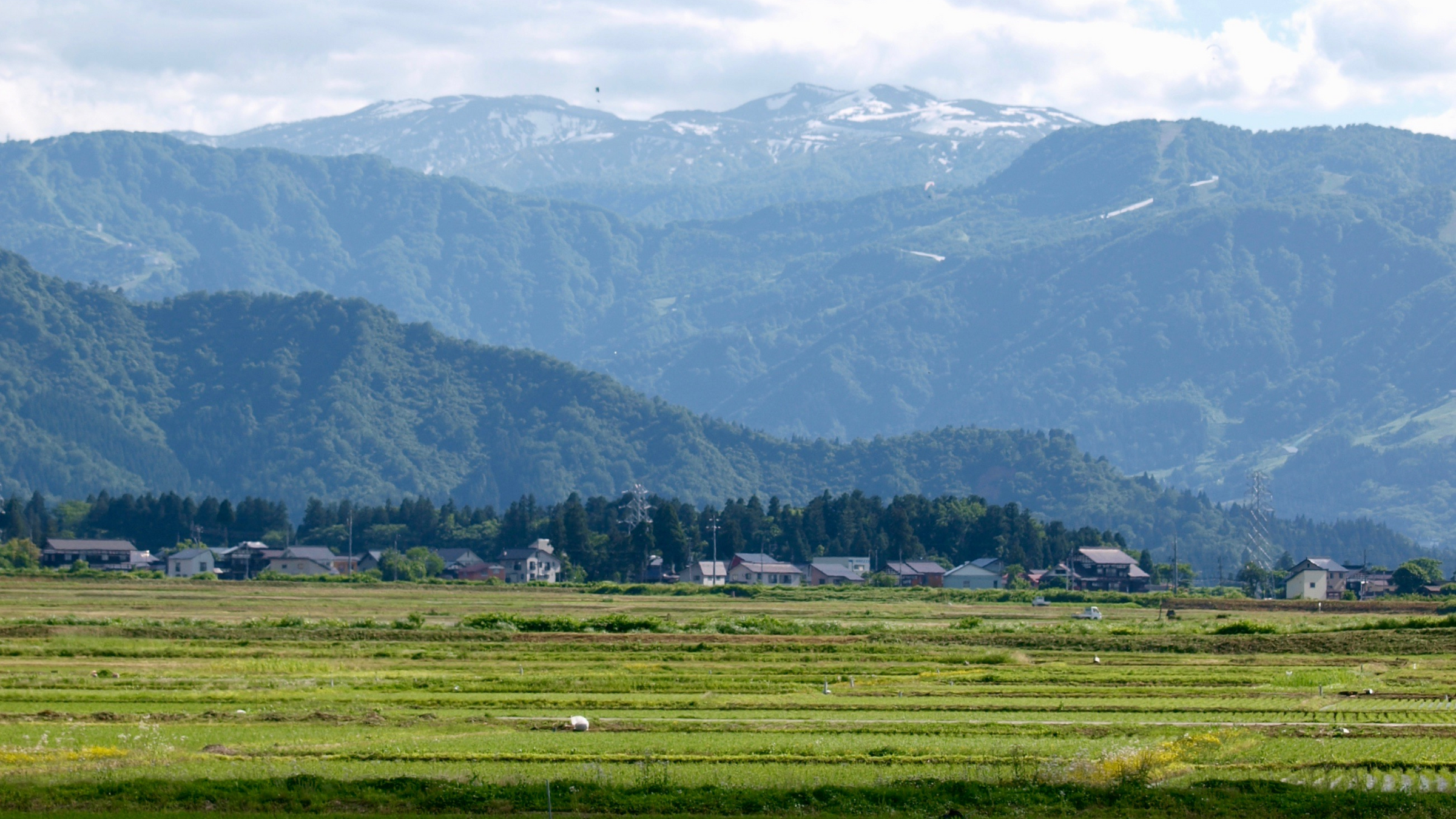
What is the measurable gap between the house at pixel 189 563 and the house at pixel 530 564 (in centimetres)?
3405

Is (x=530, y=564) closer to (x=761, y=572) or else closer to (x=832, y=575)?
(x=761, y=572)

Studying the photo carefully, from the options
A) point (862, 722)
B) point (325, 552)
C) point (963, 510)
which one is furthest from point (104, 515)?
point (862, 722)

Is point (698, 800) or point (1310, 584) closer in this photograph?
point (698, 800)

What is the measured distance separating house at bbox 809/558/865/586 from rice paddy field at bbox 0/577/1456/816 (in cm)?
9416

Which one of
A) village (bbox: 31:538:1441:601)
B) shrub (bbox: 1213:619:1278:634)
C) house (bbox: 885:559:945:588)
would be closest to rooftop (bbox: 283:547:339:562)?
village (bbox: 31:538:1441:601)

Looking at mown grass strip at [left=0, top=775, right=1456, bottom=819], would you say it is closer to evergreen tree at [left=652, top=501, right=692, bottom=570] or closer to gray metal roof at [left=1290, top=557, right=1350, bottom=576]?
gray metal roof at [left=1290, top=557, right=1350, bottom=576]

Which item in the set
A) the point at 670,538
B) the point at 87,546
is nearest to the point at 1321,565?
the point at 670,538

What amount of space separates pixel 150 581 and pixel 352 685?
90580 millimetres

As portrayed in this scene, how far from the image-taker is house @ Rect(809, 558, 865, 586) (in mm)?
170500

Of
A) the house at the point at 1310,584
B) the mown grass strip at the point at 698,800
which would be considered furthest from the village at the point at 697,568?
the mown grass strip at the point at 698,800

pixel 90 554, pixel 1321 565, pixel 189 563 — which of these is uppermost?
pixel 1321 565

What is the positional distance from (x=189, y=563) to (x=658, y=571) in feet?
179

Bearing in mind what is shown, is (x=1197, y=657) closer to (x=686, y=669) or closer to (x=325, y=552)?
(x=686, y=669)

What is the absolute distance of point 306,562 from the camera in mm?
176000
